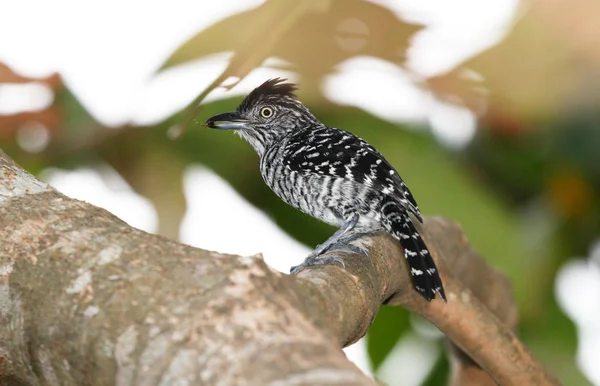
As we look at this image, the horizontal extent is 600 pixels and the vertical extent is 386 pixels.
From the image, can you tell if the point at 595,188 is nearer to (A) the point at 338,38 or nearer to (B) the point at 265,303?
(A) the point at 338,38

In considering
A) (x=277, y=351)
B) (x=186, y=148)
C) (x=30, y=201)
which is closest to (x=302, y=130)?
(x=186, y=148)

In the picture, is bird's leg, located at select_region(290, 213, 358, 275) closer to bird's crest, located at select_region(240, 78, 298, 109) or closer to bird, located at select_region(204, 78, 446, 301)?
bird, located at select_region(204, 78, 446, 301)

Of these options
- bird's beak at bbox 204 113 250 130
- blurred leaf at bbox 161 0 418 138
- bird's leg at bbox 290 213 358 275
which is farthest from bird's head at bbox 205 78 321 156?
blurred leaf at bbox 161 0 418 138

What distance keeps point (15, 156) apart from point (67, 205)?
4.72 ft

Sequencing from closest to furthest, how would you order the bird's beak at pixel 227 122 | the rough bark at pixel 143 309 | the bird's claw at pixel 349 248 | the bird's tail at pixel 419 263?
the rough bark at pixel 143 309, the bird's claw at pixel 349 248, the bird's tail at pixel 419 263, the bird's beak at pixel 227 122

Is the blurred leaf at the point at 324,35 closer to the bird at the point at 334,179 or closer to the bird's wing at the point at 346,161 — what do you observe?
the bird at the point at 334,179

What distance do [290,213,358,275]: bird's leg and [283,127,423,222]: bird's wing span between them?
0.61 feet

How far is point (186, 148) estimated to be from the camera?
3.56 metres

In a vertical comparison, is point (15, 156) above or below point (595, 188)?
below

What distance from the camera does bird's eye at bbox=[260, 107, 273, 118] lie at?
4.23 metres

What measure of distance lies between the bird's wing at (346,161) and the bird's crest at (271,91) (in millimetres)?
276

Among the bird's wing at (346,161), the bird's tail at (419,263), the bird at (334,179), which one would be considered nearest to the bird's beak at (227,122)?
the bird at (334,179)

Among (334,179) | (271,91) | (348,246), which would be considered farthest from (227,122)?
(348,246)

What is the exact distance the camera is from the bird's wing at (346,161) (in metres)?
3.30
